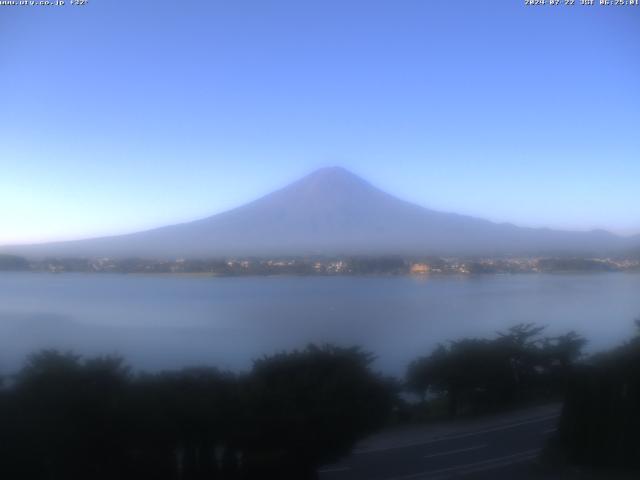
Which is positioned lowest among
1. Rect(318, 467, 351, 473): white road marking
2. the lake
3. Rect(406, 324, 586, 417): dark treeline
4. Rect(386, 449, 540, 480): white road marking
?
Rect(386, 449, 540, 480): white road marking

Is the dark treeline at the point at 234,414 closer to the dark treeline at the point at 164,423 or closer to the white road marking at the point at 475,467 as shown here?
the dark treeline at the point at 164,423

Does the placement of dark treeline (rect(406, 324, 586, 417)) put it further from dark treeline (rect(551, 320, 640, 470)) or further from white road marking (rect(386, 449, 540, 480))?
white road marking (rect(386, 449, 540, 480))

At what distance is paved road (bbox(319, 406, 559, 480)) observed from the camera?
5.37 metres

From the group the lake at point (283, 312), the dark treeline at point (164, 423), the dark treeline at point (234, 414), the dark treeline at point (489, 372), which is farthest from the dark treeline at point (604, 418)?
the dark treeline at point (164, 423)

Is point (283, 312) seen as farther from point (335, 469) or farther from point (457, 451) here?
point (457, 451)

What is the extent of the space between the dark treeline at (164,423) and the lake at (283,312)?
731 millimetres

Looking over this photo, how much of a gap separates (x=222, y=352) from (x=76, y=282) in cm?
316

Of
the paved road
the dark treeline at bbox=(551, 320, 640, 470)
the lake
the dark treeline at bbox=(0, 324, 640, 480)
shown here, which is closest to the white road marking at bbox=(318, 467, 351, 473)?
the paved road

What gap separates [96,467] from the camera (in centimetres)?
458

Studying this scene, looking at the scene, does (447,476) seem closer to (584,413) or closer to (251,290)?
(584,413)

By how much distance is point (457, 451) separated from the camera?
5859mm

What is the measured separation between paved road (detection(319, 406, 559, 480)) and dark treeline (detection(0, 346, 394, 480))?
0.91ft

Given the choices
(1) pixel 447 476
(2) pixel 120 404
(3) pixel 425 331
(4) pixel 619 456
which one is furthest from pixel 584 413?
(2) pixel 120 404

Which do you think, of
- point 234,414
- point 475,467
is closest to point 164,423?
point 234,414
